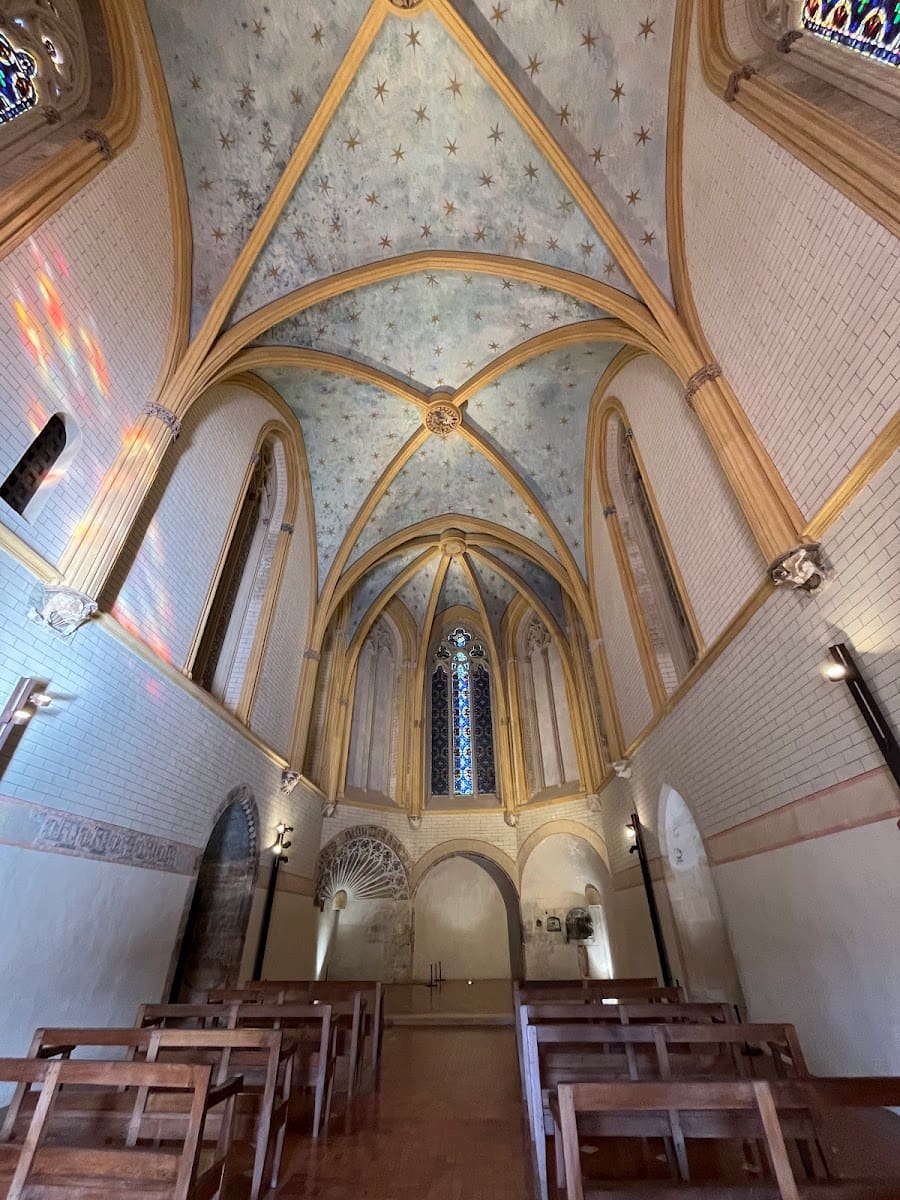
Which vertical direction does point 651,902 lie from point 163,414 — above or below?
below

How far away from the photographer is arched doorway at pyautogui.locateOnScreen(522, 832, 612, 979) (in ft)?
43.9

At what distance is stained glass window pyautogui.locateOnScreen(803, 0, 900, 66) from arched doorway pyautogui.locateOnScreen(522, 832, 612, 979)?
13.5 m

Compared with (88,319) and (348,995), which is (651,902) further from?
(88,319)

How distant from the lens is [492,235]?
9.00m

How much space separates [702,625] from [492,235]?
710 cm

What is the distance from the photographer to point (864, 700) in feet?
13.5

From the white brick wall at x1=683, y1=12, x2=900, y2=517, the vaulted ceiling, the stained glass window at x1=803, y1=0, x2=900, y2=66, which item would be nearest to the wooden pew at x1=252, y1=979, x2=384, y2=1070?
the white brick wall at x1=683, y1=12, x2=900, y2=517

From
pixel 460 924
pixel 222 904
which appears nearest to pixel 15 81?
pixel 222 904

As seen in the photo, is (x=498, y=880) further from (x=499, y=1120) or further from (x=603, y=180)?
(x=603, y=180)

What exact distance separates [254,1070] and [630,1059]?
254 cm

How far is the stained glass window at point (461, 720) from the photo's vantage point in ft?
53.0

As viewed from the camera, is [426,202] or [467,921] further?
[467,921]

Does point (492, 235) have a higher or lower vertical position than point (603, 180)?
higher

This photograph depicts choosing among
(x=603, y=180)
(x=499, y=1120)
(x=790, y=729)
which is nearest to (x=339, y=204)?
(x=603, y=180)
